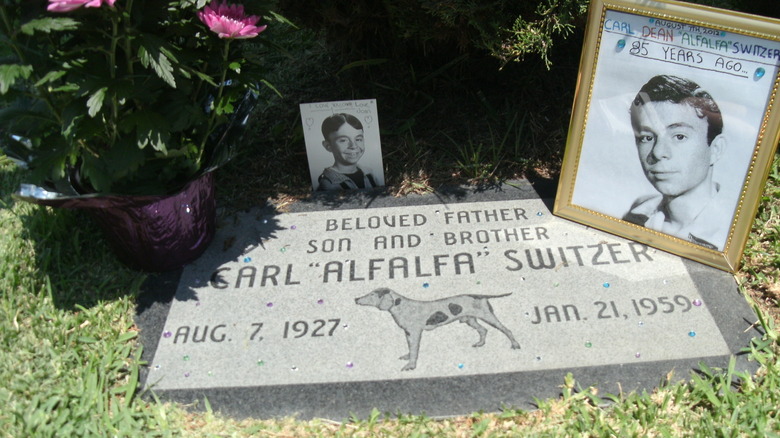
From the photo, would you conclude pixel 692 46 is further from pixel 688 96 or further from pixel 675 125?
pixel 675 125

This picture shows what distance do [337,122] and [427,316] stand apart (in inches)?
40.6

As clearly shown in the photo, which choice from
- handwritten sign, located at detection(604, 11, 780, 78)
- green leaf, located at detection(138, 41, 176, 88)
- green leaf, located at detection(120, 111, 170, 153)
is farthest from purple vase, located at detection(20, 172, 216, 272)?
handwritten sign, located at detection(604, 11, 780, 78)

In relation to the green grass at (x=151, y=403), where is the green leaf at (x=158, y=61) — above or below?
above

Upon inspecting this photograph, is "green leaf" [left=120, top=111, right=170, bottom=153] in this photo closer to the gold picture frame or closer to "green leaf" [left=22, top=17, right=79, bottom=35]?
"green leaf" [left=22, top=17, right=79, bottom=35]

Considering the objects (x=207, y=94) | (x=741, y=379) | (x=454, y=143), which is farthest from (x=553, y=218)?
(x=207, y=94)

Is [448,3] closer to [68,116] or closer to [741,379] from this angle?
[68,116]

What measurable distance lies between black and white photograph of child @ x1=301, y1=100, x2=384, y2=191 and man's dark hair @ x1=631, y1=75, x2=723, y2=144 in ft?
3.69

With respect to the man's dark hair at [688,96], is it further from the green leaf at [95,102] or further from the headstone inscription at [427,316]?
the green leaf at [95,102]

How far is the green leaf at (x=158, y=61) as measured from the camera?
2014mm

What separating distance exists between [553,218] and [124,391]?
1.77 metres

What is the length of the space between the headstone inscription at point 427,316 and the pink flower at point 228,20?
91 cm

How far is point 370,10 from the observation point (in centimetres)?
301

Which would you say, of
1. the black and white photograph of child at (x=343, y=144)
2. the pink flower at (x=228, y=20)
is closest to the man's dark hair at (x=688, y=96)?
the black and white photograph of child at (x=343, y=144)

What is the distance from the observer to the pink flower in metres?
2.10
